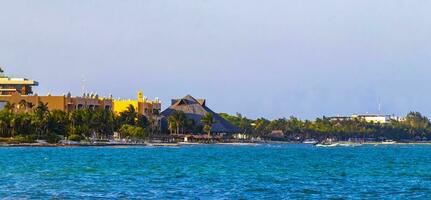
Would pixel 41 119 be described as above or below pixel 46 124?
above

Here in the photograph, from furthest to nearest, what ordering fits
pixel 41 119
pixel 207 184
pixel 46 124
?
pixel 46 124 < pixel 41 119 < pixel 207 184

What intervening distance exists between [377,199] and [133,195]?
1336cm

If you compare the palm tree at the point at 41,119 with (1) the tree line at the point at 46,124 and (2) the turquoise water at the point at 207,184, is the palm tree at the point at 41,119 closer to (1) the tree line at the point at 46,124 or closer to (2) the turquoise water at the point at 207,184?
(1) the tree line at the point at 46,124

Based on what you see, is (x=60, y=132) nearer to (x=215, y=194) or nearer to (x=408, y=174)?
(x=408, y=174)

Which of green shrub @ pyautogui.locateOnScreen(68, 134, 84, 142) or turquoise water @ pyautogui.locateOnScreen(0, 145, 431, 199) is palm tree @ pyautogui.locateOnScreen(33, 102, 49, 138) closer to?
green shrub @ pyautogui.locateOnScreen(68, 134, 84, 142)

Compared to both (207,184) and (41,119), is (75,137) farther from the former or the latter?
(207,184)

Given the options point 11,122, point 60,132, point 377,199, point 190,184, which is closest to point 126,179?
point 190,184

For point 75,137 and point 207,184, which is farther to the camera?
point 75,137

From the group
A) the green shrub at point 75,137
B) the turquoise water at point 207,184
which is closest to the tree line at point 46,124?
the green shrub at point 75,137

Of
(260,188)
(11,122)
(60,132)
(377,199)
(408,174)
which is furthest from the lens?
(60,132)

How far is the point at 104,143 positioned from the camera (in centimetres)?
19362

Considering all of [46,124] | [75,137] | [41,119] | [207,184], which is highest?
[41,119]

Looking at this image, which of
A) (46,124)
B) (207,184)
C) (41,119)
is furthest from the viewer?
(46,124)

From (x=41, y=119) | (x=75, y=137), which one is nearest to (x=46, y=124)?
(x=41, y=119)
